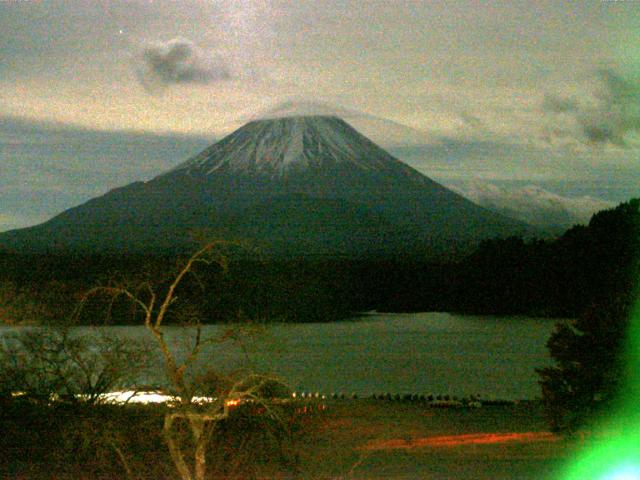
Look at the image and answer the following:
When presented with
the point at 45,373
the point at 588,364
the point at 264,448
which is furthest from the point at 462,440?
the point at 45,373

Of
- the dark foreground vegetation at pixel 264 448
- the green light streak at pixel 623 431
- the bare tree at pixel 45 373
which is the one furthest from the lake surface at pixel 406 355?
the green light streak at pixel 623 431

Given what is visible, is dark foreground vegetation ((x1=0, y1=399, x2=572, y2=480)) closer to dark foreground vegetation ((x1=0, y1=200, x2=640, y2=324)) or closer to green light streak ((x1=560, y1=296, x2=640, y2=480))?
green light streak ((x1=560, y1=296, x2=640, y2=480))

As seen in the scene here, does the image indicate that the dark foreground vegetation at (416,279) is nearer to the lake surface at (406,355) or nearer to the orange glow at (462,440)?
the lake surface at (406,355)

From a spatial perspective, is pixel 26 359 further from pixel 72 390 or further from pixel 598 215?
pixel 598 215

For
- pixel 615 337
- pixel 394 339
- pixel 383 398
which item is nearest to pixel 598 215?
pixel 394 339

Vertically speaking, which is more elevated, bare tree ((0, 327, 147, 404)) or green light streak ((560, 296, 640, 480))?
bare tree ((0, 327, 147, 404))

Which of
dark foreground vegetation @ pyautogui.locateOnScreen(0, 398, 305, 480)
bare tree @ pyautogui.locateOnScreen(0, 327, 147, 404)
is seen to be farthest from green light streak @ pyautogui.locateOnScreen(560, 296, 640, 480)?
bare tree @ pyautogui.locateOnScreen(0, 327, 147, 404)
